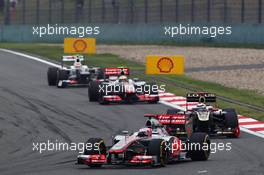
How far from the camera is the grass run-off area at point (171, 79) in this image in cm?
3512

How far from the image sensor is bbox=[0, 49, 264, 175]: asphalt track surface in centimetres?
1973

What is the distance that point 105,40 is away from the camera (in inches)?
2852

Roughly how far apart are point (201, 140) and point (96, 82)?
566 inches

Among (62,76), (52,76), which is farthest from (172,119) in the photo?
(52,76)

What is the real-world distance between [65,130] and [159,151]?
7962 mm

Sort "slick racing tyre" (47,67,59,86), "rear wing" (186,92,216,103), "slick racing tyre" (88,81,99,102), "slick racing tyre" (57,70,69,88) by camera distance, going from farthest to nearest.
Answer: "slick racing tyre" (47,67,59,86), "slick racing tyre" (57,70,69,88), "slick racing tyre" (88,81,99,102), "rear wing" (186,92,216,103)

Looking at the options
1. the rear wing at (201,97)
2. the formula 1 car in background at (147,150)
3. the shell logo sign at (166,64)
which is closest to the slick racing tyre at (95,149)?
the formula 1 car in background at (147,150)

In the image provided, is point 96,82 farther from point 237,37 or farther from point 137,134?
point 237,37

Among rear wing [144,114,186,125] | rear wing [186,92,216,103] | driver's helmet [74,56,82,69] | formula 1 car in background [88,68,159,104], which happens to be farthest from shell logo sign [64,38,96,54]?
rear wing [144,114,186,125]

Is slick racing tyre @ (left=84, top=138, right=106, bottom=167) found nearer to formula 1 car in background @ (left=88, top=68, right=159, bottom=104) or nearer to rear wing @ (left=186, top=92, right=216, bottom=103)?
rear wing @ (left=186, top=92, right=216, bottom=103)

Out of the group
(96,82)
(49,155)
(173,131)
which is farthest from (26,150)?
(96,82)

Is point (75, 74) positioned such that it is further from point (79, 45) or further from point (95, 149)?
point (95, 149)

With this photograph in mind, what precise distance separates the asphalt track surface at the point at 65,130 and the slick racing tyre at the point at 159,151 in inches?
8.5

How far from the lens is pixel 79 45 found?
162ft
